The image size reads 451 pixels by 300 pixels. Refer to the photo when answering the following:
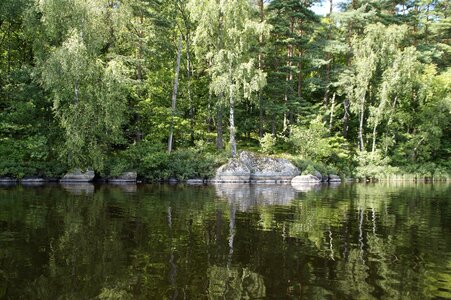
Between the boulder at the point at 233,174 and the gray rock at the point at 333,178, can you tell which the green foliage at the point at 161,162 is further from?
the gray rock at the point at 333,178

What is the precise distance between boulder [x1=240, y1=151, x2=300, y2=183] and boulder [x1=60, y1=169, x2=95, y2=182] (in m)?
11.6

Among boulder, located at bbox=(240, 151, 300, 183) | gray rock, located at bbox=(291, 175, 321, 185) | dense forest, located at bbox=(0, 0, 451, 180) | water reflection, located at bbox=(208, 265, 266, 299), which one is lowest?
water reflection, located at bbox=(208, 265, 266, 299)

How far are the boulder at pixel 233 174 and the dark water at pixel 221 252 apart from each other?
540 inches

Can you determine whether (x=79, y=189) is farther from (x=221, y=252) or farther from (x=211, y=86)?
(x=221, y=252)

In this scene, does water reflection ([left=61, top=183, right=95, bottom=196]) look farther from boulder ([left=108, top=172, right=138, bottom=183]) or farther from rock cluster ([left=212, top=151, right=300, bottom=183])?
rock cluster ([left=212, top=151, right=300, bottom=183])

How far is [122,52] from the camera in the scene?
34656mm

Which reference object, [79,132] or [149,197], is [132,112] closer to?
[79,132]

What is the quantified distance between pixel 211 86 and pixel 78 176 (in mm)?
12480

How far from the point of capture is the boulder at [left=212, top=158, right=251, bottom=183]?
29312 mm

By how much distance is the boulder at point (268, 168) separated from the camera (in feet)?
99.1

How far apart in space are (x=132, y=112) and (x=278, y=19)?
54.2ft

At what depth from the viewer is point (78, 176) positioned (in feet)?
89.9

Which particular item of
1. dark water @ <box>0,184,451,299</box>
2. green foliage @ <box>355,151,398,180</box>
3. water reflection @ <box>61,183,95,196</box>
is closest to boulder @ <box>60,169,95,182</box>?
water reflection @ <box>61,183,95,196</box>

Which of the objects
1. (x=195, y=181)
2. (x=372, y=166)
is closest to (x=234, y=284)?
(x=195, y=181)
